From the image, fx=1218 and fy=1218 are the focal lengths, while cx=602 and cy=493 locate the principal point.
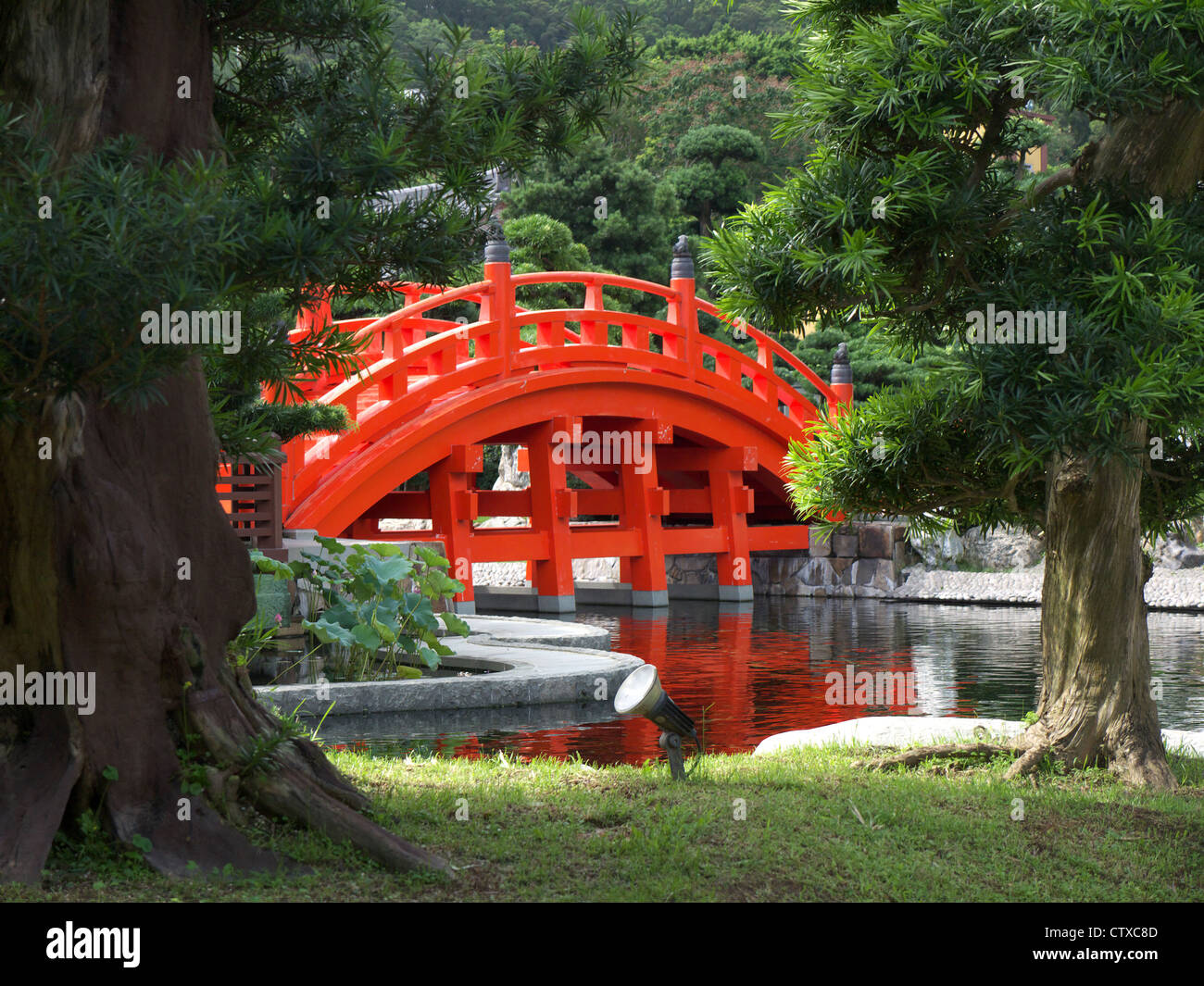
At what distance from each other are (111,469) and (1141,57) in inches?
181

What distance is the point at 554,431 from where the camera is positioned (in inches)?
735

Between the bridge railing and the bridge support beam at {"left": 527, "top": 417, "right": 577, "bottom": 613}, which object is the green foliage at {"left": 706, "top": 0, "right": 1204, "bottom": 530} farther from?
the bridge support beam at {"left": 527, "top": 417, "right": 577, "bottom": 613}

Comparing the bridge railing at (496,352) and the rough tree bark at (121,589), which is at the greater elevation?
the bridge railing at (496,352)

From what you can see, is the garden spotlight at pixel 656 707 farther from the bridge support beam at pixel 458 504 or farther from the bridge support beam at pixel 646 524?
the bridge support beam at pixel 646 524

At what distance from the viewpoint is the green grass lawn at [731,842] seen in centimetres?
407

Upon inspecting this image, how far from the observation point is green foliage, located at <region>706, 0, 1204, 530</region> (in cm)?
529

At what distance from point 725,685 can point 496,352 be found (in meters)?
7.22

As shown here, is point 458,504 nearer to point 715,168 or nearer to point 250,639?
point 250,639

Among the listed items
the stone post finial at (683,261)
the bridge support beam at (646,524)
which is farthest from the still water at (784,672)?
the stone post finial at (683,261)

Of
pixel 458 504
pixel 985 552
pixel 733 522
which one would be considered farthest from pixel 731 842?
pixel 985 552

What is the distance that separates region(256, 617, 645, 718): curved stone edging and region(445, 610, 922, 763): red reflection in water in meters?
0.50

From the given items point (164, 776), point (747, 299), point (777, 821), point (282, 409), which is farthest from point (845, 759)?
point (282, 409)

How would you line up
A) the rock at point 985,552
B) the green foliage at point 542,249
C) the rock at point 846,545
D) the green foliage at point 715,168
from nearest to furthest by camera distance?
the rock at point 985,552, the green foliage at point 542,249, the rock at point 846,545, the green foliage at point 715,168

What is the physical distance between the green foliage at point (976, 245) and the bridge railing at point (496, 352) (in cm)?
737
